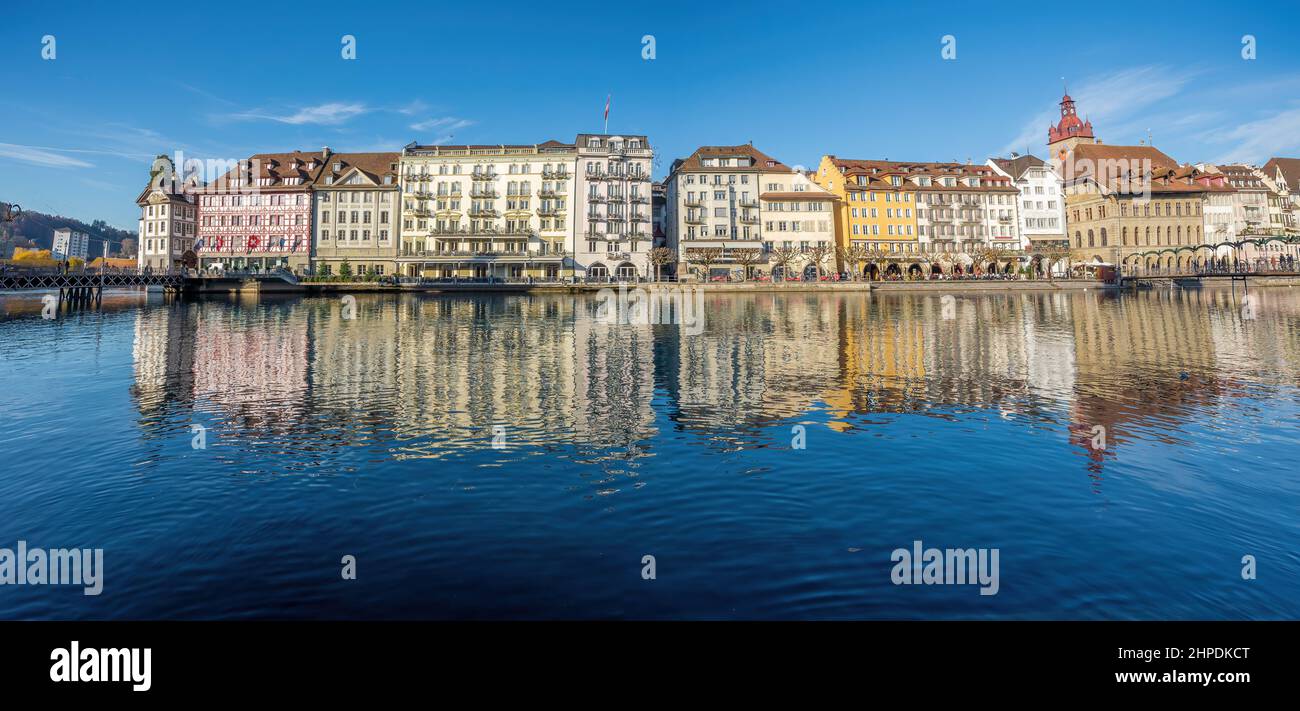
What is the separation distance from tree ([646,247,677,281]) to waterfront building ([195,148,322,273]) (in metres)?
55.6

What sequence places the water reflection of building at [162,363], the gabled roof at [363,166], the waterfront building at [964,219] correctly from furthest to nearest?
the waterfront building at [964,219]
the gabled roof at [363,166]
the water reflection of building at [162,363]

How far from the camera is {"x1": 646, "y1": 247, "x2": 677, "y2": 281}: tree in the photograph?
10625 centimetres

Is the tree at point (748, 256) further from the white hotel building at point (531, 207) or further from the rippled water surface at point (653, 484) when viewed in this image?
the rippled water surface at point (653, 484)

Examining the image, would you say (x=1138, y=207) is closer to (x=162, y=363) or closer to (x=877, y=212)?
(x=877, y=212)

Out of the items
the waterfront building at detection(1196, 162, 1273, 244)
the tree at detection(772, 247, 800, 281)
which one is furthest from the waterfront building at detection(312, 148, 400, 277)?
the waterfront building at detection(1196, 162, 1273, 244)

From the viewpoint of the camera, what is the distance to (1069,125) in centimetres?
14075

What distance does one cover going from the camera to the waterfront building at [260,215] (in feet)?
359

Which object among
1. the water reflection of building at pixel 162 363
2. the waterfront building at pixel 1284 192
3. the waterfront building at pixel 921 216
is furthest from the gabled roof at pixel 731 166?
the waterfront building at pixel 1284 192

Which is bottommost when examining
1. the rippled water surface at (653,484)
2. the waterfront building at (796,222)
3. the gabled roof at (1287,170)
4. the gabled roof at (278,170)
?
the rippled water surface at (653,484)

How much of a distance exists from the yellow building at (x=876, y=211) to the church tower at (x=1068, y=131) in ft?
158

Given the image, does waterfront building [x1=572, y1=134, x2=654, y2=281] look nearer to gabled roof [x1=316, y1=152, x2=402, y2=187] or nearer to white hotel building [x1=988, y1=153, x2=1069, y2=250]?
gabled roof [x1=316, y1=152, x2=402, y2=187]

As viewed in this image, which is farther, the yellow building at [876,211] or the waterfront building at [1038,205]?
the waterfront building at [1038,205]
